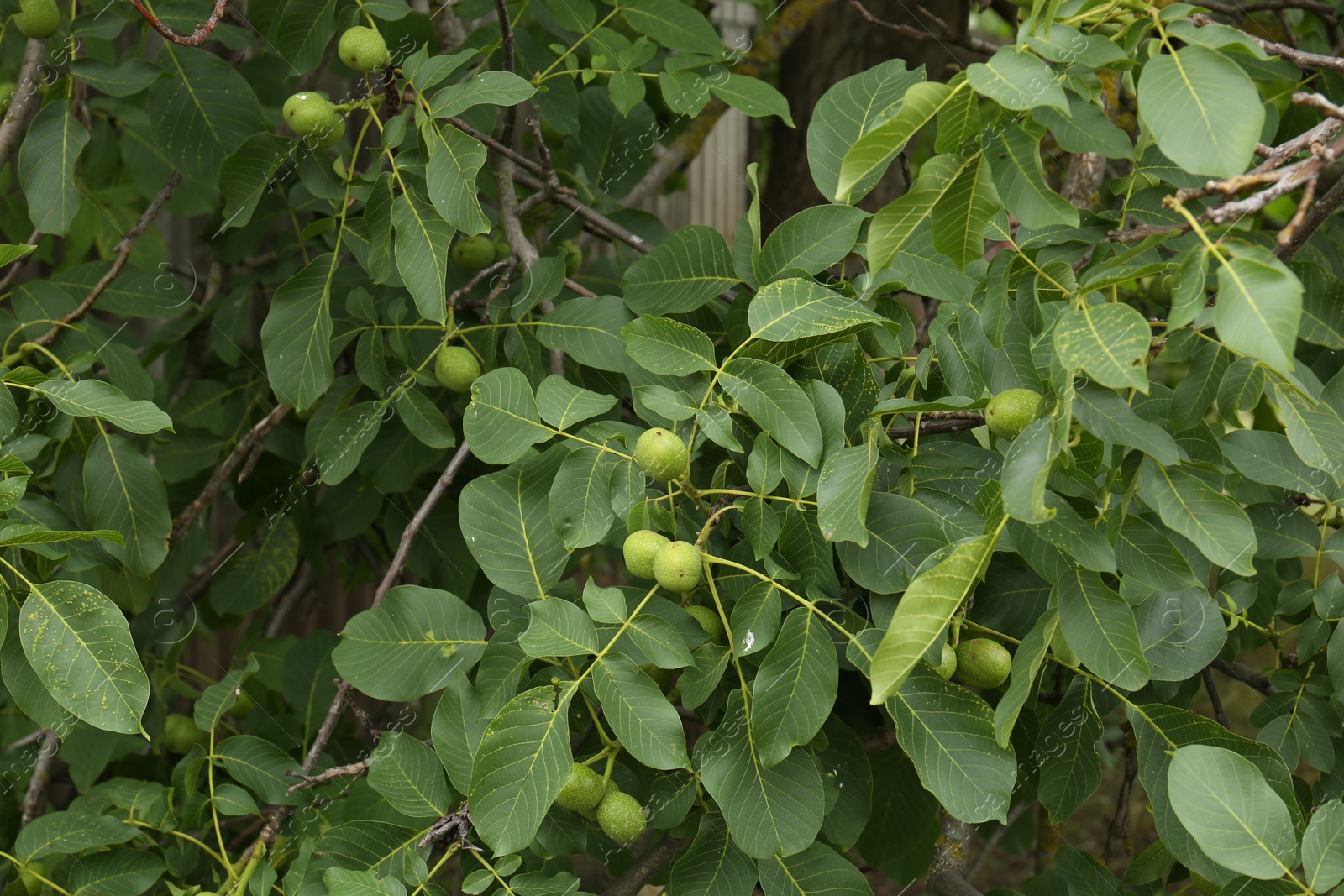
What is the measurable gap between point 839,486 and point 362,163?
1561mm

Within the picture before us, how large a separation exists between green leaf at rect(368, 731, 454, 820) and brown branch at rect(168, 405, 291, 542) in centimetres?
57

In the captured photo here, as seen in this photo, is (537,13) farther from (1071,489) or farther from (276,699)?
(276,699)

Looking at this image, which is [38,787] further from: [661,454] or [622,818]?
[661,454]

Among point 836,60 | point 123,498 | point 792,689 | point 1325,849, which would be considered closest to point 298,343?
point 123,498

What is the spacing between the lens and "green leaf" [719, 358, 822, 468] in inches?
33.9

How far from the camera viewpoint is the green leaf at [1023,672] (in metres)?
0.75

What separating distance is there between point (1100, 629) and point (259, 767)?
1011 mm

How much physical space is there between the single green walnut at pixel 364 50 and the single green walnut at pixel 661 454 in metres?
0.67

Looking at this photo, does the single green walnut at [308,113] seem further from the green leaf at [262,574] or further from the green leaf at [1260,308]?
the green leaf at [1260,308]

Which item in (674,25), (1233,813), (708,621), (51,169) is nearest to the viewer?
(1233,813)

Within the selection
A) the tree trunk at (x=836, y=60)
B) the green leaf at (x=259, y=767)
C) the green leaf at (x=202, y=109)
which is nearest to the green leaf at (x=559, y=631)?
the green leaf at (x=259, y=767)

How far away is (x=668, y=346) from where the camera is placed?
943 millimetres

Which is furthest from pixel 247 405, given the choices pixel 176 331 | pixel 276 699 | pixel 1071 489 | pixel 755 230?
pixel 1071 489

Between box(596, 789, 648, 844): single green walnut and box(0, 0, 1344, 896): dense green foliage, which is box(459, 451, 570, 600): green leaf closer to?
box(0, 0, 1344, 896): dense green foliage
